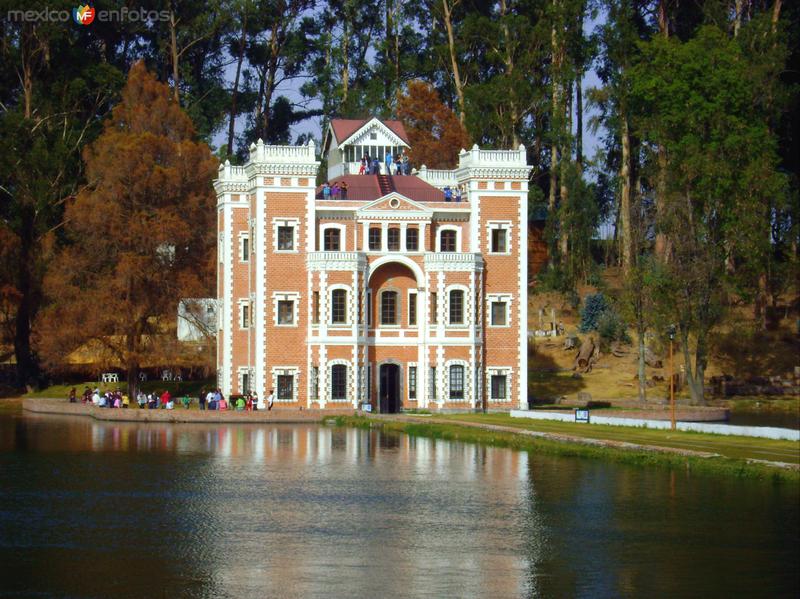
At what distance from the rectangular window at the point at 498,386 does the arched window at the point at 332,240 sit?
10588mm

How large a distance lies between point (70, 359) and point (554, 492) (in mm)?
57552

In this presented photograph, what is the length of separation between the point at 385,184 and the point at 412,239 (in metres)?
4.94

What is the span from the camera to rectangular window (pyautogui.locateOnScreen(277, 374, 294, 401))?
78.2 meters

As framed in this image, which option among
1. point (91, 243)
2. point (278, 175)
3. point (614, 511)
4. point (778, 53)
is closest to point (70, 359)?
point (91, 243)

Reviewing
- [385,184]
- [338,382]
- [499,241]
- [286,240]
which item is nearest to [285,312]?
[286,240]

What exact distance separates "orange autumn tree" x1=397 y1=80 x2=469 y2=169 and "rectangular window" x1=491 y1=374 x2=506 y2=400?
3009 centimetres

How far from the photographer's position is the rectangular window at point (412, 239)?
260 ft

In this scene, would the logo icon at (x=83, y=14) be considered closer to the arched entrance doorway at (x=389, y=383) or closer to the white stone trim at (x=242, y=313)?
the white stone trim at (x=242, y=313)

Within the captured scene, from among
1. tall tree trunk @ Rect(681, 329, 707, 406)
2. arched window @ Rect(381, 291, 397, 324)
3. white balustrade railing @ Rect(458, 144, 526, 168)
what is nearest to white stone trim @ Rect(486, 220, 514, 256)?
white balustrade railing @ Rect(458, 144, 526, 168)

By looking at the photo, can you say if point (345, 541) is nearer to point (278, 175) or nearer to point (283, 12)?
point (278, 175)

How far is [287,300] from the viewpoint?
258 feet

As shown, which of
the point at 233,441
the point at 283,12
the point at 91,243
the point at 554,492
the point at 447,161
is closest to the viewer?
the point at 554,492

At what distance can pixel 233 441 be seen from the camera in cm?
6381

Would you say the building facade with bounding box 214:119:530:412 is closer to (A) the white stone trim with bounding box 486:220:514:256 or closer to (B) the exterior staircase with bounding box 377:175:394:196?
(A) the white stone trim with bounding box 486:220:514:256
